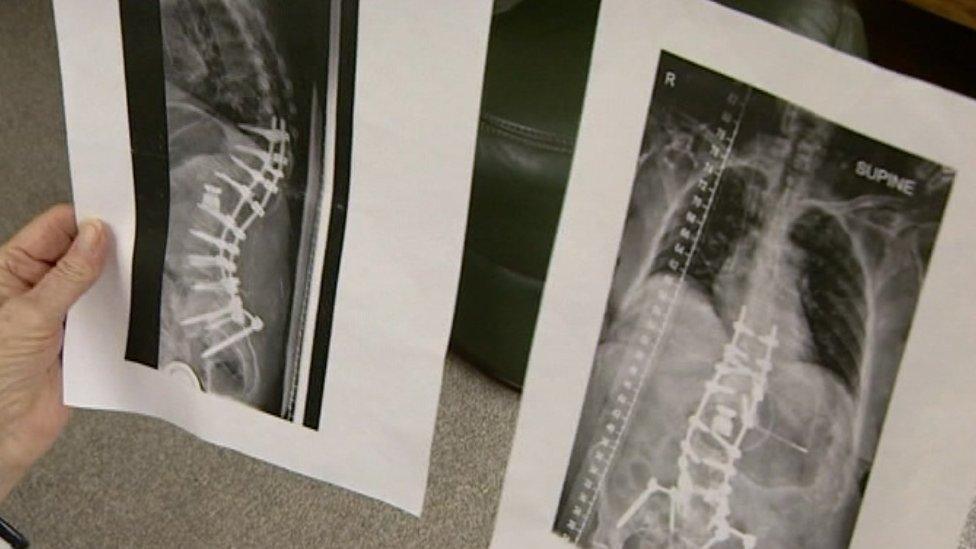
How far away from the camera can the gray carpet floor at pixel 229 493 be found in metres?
1.00

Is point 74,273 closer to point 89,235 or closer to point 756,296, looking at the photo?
point 89,235

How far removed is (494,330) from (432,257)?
349 millimetres

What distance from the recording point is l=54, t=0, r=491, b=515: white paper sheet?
48 cm

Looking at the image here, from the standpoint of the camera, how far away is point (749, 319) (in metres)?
0.46

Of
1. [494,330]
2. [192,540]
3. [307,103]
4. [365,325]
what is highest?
[307,103]

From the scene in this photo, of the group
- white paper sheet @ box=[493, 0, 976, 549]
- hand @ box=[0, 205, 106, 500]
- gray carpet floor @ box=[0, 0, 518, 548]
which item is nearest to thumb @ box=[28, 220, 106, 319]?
hand @ box=[0, 205, 106, 500]

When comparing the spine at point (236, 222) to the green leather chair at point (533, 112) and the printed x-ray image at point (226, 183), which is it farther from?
the green leather chair at point (533, 112)

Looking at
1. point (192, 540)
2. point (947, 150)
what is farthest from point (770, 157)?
point (192, 540)

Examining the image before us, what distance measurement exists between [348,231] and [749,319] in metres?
0.18

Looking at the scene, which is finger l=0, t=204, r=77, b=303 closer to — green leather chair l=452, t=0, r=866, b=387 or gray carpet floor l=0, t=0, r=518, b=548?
green leather chair l=452, t=0, r=866, b=387

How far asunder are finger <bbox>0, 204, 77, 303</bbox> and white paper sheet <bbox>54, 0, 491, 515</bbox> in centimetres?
4

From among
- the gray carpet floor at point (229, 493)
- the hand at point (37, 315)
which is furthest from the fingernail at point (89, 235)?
the gray carpet floor at point (229, 493)

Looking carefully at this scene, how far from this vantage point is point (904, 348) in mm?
435

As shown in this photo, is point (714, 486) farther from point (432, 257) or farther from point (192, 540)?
point (192, 540)
